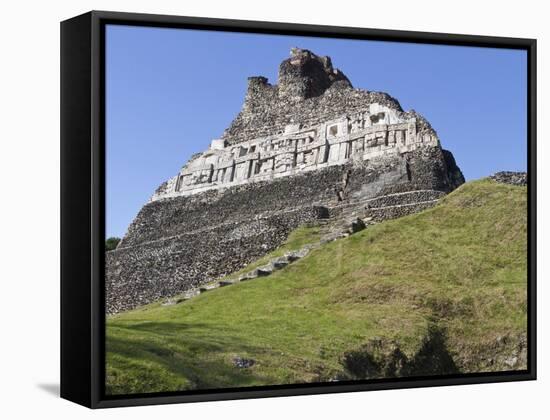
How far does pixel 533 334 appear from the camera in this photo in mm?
17578

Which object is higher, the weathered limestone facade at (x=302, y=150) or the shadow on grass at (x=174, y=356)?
the weathered limestone facade at (x=302, y=150)

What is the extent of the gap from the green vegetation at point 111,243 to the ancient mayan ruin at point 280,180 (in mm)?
81

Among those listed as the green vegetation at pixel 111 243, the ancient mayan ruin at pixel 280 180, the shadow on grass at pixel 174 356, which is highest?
the ancient mayan ruin at pixel 280 180

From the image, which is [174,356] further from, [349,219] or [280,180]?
[349,219]

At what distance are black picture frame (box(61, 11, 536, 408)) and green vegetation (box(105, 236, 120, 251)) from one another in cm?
16

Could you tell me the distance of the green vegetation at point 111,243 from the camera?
48.4ft

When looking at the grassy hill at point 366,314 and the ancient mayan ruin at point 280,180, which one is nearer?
the grassy hill at point 366,314

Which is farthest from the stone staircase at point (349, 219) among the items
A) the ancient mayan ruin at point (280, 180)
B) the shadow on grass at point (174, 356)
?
the shadow on grass at point (174, 356)

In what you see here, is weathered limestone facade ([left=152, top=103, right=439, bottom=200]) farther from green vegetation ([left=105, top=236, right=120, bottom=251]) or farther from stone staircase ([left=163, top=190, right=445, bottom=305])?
green vegetation ([left=105, top=236, right=120, bottom=251])

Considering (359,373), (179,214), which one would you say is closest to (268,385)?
(359,373)

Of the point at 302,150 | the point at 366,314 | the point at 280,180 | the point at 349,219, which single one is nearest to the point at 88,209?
the point at 280,180

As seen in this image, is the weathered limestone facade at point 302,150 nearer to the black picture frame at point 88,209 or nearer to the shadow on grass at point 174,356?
the black picture frame at point 88,209

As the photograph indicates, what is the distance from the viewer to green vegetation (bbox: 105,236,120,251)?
14.8 m

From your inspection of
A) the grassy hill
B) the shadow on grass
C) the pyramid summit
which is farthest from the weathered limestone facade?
the shadow on grass
